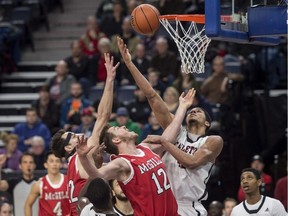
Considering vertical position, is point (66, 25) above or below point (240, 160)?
above

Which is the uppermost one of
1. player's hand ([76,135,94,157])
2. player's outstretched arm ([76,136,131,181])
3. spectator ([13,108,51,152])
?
player's hand ([76,135,94,157])

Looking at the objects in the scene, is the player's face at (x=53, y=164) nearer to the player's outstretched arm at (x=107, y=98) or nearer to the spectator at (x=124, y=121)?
the player's outstretched arm at (x=107, y=98)

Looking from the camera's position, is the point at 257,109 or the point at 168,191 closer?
the point at 168,191

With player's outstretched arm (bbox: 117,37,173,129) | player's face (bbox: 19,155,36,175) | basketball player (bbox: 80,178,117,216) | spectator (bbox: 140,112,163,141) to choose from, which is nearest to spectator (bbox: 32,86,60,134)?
spectator (bbox: 140,112,163,141)

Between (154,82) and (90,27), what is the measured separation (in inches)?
117

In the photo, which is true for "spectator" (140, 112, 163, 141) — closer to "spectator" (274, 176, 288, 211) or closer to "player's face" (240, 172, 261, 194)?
"spectator" (274, 176, 288, 211)

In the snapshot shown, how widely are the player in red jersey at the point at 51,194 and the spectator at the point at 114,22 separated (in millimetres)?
6146

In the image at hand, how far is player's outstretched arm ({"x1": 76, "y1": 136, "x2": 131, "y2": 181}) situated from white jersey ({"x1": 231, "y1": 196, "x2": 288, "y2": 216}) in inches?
85.2

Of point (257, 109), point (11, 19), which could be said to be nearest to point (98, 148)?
point (257, 109)

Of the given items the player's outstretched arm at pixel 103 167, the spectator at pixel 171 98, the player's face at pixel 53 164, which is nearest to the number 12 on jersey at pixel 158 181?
the player's outstretched arm at pixel 103 167

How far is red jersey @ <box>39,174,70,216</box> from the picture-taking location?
11709mm

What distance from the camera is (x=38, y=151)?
603 inches

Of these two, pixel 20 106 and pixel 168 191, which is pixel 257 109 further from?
pixel 168 191

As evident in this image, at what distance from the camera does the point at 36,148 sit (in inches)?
603
